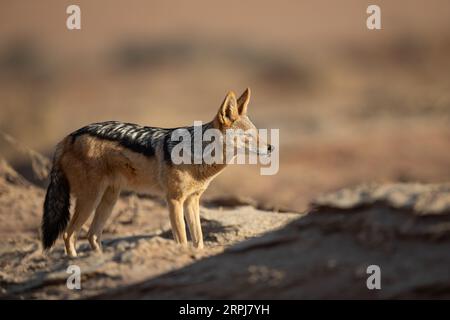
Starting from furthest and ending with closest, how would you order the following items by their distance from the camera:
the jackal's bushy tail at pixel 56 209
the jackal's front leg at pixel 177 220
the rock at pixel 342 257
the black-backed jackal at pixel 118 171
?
the jackal's bushy tail at pixel 56 209 < the black-backed jackal at pixel 118 171 < the jackal's front leg at pixel 177 220 < the rock at pixel 342 257

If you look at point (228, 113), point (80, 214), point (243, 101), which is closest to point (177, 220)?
point (80, 214)

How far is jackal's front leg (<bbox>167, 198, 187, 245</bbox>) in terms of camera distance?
351 inches

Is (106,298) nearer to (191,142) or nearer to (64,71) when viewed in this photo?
(191,142)

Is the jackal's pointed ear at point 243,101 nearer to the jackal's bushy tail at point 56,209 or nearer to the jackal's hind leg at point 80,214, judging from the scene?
the jackal's hind leg at point 80,214

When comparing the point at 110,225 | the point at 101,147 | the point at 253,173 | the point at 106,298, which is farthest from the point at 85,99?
the point at 106,298

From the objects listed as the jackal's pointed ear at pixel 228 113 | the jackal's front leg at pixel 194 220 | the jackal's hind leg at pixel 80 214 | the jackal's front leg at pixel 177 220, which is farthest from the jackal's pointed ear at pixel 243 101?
the jackal's hind leg at pixel 80 214

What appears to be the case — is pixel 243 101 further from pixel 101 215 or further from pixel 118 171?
pixel 101 215

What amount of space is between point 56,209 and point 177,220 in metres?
1.52

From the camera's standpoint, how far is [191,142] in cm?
931

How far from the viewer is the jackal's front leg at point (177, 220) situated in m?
8.91

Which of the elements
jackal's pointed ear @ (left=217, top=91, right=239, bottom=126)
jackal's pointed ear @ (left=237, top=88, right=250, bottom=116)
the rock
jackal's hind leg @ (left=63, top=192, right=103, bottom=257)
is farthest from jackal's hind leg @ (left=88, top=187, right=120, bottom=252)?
the rock

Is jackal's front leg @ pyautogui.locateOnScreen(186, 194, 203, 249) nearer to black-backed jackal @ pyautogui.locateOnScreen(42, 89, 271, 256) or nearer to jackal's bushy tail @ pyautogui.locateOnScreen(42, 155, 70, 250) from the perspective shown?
black-backed jackal @ pyautogui.locateOnScreen(42, 89, 271, 256)

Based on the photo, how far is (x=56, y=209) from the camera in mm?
9344
